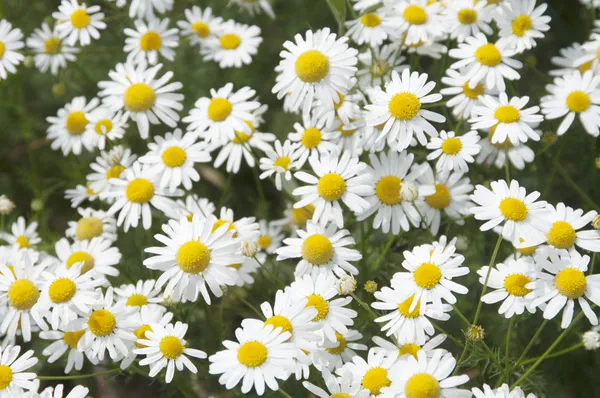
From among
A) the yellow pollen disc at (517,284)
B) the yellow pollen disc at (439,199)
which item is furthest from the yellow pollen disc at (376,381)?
the yellow pollen disc at (439,199)

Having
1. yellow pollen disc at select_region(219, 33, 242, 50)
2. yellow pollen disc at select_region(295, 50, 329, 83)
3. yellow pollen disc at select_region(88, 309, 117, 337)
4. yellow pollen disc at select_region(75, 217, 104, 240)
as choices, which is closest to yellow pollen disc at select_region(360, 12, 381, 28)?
yellow pollen disc at select_region(295, 50, 329, 83)

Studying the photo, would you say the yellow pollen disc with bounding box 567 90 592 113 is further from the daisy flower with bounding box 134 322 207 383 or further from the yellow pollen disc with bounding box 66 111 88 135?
the yellow pollen disc with bounding box 66 111 88 135

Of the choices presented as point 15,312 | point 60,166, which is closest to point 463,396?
point 15,312

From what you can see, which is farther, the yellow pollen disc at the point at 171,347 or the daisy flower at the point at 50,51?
the daisy flower at the point at 50,51

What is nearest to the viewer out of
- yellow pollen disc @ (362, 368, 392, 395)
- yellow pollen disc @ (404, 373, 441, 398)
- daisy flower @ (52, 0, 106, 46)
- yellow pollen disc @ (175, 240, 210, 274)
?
yellow pollen disc @ (404, 373, 441, 398)

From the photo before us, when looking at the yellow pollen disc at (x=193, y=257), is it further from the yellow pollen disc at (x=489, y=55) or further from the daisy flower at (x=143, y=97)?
the yellow pollen disc at (x=489, y=55)
